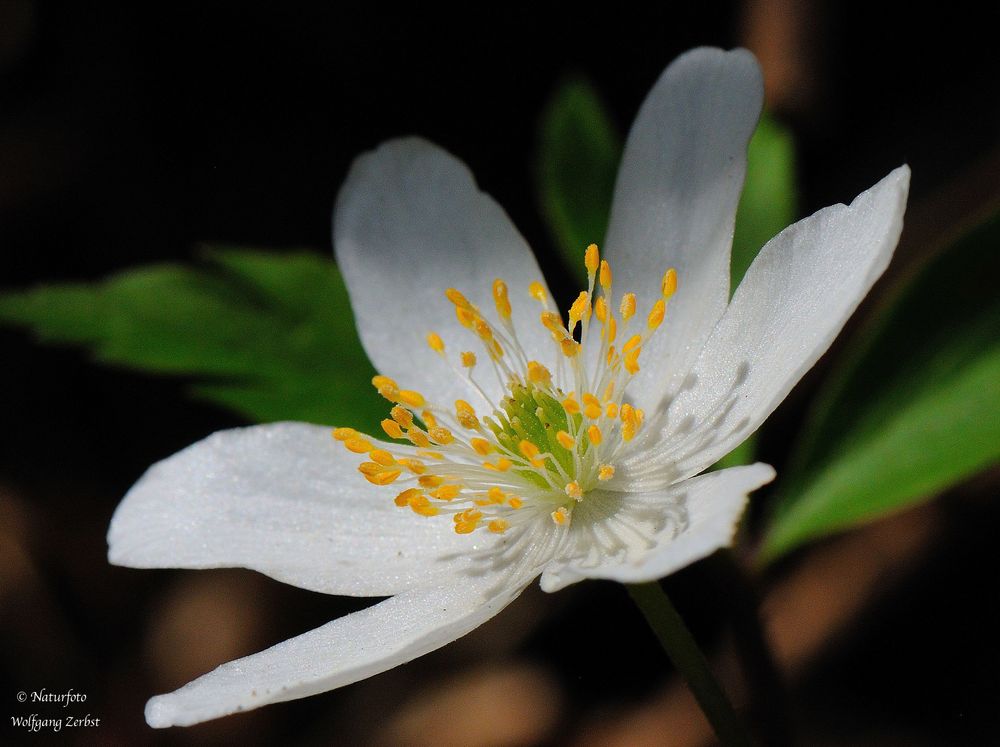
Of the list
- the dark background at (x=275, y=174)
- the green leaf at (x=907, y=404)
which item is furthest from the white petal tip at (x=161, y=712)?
the dark background at (x=275, y=174)

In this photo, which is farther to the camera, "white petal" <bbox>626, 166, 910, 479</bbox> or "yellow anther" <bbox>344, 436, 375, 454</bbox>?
"yellow anther" <bbox>344, 436, 375, 454</bbox>

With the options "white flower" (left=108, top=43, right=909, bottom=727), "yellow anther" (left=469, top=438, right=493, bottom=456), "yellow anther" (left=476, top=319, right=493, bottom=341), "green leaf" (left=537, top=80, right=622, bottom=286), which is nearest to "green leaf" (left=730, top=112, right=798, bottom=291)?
"green leaf" (left=537, top=80, right=622, bottom=286)

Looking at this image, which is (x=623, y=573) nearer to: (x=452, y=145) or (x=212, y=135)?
(x=452, y=145)

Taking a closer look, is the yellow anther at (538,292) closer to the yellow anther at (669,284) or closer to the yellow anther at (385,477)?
the yellow anther at (669,284)

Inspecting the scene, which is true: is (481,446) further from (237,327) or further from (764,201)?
(764,201)

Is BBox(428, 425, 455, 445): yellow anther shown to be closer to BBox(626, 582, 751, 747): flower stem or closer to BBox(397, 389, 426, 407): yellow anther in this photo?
BBox(397, 389, 426, 407): yellow anther
